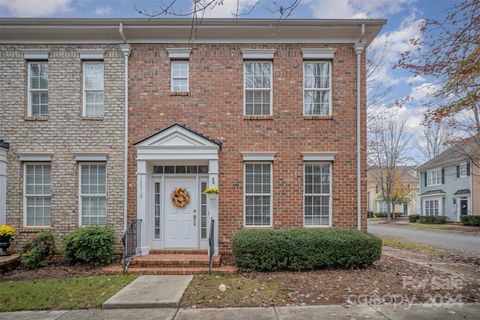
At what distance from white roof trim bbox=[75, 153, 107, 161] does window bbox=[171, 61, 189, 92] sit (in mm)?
2891

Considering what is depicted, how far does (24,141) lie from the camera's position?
9.27 metres

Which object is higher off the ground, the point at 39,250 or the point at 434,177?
the point at 434,177

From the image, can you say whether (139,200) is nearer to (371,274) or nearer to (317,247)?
(317,247)

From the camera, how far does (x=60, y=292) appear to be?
641 cm

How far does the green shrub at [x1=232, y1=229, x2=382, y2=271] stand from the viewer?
25.7 feet

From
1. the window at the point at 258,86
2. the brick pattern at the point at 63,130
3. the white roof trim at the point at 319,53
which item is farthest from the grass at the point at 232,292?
the white roof trim at the point at 319,53

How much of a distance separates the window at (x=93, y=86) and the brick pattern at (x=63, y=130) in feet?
0.61

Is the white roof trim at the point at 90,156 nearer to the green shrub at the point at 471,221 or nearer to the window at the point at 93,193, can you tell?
the window at the point at 93,193

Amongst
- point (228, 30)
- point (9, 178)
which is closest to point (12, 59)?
point (9, 178)

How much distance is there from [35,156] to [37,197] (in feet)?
4.04

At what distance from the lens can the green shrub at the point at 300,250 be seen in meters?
7.84

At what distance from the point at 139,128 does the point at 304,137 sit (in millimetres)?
4933

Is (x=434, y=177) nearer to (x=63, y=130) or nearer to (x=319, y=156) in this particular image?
(x=319, y=156)

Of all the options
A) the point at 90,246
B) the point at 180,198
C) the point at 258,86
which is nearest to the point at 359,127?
the point at 258,86
